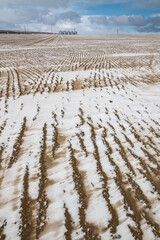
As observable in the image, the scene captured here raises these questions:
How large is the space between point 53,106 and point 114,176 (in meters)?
3.83

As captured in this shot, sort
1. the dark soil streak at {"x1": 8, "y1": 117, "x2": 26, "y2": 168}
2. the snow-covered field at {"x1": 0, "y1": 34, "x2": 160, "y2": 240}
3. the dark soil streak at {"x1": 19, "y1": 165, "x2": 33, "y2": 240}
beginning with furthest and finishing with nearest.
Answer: the dark soil streak at {"x1": 8, "y1": 117, "x2": 26, "y2": 168} < the snow-covered field at {"x1": 0, "y1": 34, "x2": 160, "y2": 240} < the dark soil streak at {"x1": 19, "y1": 165, "x2": 33, "y2": 240}

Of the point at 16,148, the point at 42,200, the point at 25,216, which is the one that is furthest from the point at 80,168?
the point at 16,148

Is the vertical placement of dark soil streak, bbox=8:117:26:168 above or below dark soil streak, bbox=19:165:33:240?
above

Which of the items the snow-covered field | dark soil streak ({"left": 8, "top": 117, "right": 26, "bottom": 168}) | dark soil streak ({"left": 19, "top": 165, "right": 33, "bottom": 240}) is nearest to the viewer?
dark soil streak ({"left": 19, "top": 165, "right": 33, "bottom": 240})

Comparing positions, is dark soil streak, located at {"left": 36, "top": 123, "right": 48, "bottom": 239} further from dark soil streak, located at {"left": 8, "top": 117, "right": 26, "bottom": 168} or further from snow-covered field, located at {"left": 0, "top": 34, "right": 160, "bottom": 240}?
dark soil streak, located at {"left": 8, "top": 117, "right": 26, "bottom": 168}

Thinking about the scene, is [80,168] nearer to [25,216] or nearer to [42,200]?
[42,200]

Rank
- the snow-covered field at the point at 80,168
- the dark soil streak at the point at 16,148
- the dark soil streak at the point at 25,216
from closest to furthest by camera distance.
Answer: the dark soil streak at the point at 25,216, the snow-covered field at the point at 80,168, the dark soil streak at the point at 16,148

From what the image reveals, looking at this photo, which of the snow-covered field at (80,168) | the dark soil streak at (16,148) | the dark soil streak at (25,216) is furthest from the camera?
the dark soil streak at (16,148)

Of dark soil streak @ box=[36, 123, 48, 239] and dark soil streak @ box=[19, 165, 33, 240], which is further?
dark soil streak @ box=[36, 123, 48, 239]

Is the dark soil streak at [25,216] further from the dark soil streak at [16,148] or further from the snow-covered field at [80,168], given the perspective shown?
the dark soil streak at [16,148]

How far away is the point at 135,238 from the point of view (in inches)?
84.2

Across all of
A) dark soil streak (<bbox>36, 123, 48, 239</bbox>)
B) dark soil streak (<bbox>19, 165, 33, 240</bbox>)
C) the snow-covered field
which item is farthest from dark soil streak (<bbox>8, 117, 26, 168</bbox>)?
dark soil streak (<bbox>19, 165, 33, 240</bbox>)

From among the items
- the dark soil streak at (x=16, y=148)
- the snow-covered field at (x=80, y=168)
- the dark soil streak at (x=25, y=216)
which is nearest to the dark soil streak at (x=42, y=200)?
the snow-covered field at (x=80, y=168)

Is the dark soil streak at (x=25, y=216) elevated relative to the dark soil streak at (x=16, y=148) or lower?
lower
